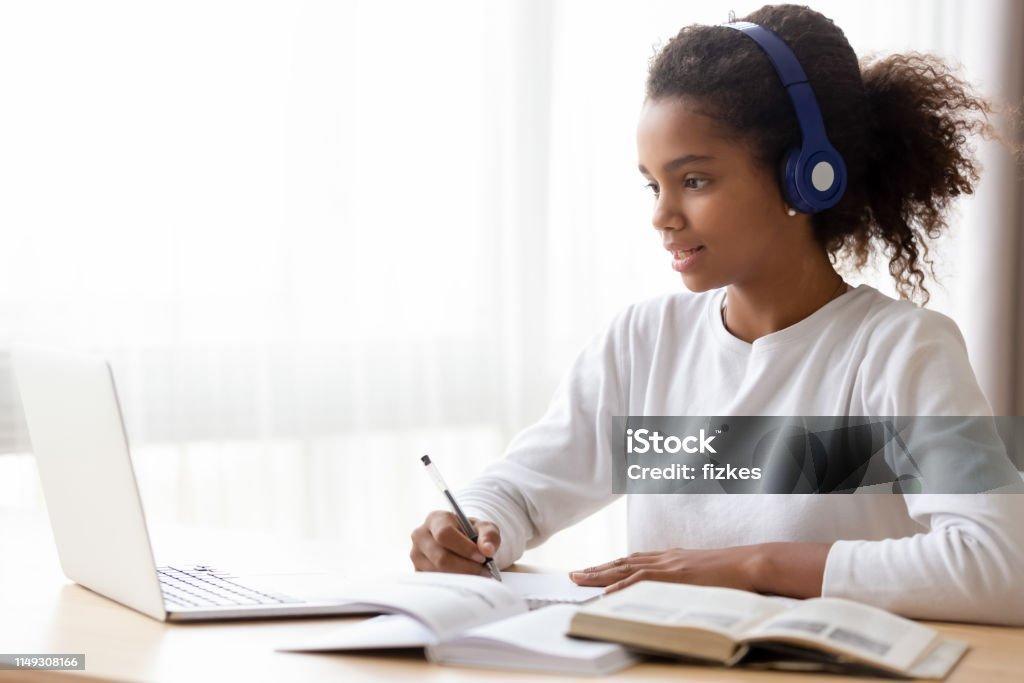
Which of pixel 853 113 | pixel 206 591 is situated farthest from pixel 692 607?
pixel 853 113

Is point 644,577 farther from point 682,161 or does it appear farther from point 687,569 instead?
point 682,161

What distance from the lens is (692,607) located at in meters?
0.91

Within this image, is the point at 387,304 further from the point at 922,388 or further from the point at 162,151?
the point at 922,388

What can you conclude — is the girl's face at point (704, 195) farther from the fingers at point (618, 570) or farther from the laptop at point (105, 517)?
the laptop at point (105, 517)

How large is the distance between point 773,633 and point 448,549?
17.4 inches

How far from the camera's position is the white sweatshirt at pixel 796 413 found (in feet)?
3.45

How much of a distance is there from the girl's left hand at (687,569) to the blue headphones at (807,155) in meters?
0.42

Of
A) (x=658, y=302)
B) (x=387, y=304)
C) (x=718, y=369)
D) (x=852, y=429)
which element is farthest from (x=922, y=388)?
(x=387, y=304)

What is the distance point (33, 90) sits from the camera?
220cm

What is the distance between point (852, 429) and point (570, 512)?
1.21 feet

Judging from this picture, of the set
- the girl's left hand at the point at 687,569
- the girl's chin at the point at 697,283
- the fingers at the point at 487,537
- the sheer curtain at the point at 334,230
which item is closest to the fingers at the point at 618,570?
the girl's left hand at the point at 687,569

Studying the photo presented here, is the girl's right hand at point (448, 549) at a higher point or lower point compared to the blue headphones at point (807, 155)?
lower

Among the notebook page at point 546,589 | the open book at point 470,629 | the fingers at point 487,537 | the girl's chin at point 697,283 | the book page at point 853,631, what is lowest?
the notebook page at point 546,589

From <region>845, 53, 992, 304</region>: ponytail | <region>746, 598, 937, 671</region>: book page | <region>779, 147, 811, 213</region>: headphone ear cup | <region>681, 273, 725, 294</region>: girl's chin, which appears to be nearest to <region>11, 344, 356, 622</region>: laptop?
<region>746, 598, 937, 671</region>: book page
